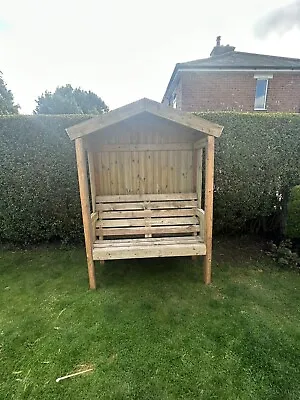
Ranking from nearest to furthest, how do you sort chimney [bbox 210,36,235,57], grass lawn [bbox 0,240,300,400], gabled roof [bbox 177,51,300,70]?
grass lawn [bbox 0,240,300,400] < gabled roof [bbox 177,51,300,70] < chimney [bbox 210,36,235,57]

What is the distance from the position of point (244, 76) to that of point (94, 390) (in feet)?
40.3

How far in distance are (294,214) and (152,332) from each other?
2.88 m

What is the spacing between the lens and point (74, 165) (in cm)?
424

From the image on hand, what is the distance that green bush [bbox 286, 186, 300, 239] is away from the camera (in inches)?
148

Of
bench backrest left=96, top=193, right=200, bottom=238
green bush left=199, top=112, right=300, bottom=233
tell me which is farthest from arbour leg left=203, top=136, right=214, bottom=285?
green bush left=199, top=112, right=300, bottom=233

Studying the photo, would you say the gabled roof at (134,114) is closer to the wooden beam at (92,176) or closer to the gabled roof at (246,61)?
the wooden beam at (92,176)

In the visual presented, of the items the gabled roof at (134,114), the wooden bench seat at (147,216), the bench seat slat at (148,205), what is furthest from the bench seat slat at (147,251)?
the gabled roof at (134,114)

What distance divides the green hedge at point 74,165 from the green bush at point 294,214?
0.46 metres

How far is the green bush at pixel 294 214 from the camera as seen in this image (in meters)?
3.76

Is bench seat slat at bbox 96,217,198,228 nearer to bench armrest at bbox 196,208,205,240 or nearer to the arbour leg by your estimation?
bench armrest at bbox 196,208,205,240

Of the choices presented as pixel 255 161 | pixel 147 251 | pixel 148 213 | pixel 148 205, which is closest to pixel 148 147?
pixel 148 205

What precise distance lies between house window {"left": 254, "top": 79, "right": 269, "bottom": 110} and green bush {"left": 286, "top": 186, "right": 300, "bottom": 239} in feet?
30.2

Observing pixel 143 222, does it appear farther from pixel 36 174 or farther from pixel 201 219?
pixel 36 174

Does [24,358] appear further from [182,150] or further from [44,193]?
[182,150]
